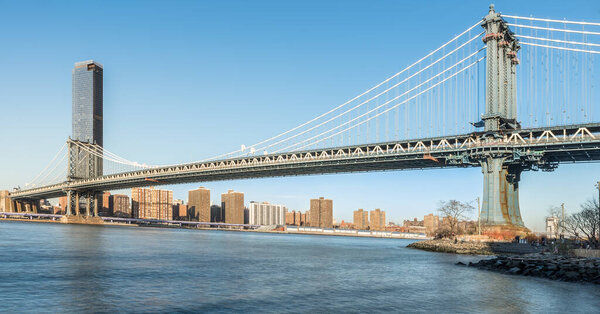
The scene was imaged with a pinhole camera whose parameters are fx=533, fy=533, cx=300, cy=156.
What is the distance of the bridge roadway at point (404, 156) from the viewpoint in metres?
54.4

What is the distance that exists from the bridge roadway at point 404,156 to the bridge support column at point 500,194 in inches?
67.2

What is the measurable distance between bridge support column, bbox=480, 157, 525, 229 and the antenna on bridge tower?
4155 mm

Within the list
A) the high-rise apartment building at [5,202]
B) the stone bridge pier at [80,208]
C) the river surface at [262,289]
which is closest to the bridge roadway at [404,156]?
the river surface at [262,289]

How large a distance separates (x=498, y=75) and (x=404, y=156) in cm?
1505

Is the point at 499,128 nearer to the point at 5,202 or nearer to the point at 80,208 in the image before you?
the point at 80,208

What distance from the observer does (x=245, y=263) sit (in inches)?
1539

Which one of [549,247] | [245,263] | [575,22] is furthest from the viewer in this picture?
[575,22]

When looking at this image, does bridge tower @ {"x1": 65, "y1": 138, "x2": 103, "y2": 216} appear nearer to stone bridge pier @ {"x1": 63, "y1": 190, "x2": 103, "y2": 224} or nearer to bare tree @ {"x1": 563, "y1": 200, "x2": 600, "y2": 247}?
stone bridge pier @ {"x1": 63, "y1": 190, "x2": 103, "y2": 224}

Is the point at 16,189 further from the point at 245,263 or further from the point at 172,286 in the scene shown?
the point at 172,286

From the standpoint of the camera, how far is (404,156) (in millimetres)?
66500

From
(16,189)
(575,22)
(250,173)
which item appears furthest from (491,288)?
(16,189)

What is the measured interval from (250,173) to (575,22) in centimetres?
5193

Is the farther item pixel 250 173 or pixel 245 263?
pixel 250 173

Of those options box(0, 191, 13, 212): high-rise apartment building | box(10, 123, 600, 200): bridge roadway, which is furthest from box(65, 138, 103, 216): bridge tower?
box(10, 123, 600, 200): bridge roadway
